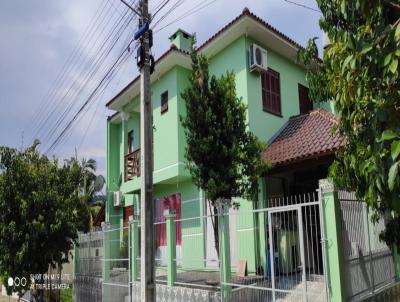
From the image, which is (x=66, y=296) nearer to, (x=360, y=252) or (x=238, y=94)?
(x=238, y=94)

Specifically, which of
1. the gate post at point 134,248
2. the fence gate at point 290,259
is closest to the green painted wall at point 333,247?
the fence gate at point 290,259

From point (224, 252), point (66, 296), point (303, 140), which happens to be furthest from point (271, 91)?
point (66, 296)

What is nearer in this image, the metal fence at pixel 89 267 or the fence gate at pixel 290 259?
the fence gate at pixel 290 259

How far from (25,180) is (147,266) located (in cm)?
685

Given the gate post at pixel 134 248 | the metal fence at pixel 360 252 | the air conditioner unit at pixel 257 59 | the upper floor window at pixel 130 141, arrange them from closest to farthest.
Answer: the metal fence at pixel 360 252
the gate post at pixel 134 248
the air conditioner unit at pixel 257 59
the upper floor window at pixel 130 141

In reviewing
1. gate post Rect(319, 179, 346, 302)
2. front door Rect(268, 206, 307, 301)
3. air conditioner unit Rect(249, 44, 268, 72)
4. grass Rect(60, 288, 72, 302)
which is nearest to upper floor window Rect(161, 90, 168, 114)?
air conditioner unit Rect(249, 44, 268, 72)

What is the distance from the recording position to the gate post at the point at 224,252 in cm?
838

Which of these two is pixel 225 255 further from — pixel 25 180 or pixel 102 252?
pixel 25 180

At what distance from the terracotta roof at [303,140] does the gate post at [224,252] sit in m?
2.91

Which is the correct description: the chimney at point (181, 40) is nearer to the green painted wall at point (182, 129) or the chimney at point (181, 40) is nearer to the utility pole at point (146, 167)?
the green painted wall at point (182, 129)

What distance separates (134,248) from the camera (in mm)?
11156

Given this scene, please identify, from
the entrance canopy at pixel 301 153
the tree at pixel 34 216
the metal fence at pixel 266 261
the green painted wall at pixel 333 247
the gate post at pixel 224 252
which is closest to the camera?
the green painted wall at pixel 333 247

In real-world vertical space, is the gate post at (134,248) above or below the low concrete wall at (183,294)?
above

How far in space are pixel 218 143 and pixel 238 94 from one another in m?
3.72
